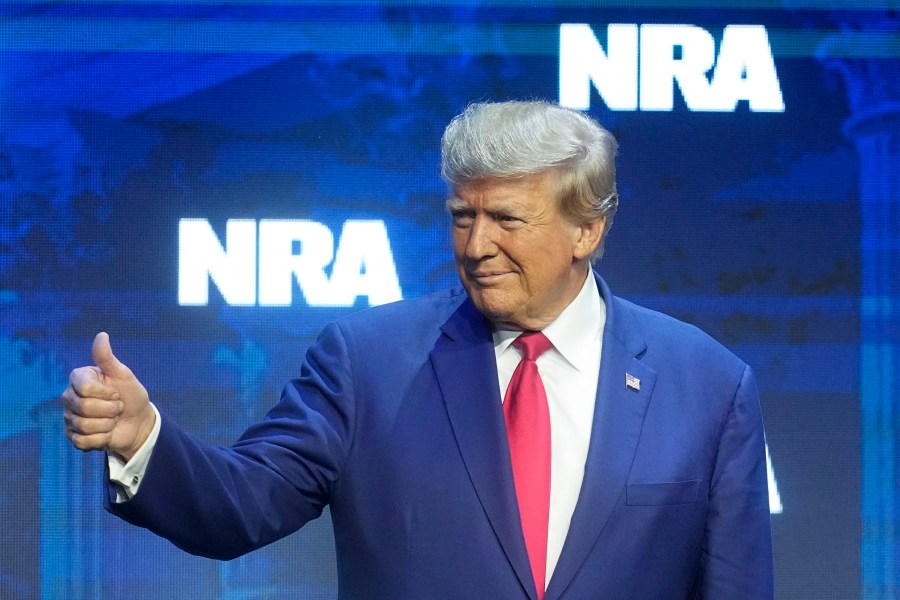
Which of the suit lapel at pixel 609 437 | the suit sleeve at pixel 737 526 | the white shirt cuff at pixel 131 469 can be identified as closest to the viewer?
the white shirt cuff at pixel 131 469

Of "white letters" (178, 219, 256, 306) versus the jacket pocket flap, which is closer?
the jacket pocket flap

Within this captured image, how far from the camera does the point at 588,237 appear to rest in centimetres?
179

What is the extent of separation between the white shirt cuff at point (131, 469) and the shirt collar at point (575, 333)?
56cm

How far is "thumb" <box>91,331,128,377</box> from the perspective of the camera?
4.34ft

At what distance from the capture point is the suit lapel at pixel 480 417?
5.24 feet

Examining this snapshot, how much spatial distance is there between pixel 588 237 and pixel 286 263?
4.58 ft

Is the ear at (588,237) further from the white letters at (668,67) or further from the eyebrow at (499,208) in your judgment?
the white letters at (668,67)

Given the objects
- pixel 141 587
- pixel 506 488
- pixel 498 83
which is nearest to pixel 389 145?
pixel 498 83

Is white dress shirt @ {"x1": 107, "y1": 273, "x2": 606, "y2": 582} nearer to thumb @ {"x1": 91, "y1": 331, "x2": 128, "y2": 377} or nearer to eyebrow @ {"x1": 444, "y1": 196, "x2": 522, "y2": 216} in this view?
eyebrow @ {"x1": 444, "y1": 196, "x2": 522, "y2": 216}

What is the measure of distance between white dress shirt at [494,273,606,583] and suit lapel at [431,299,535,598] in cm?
5

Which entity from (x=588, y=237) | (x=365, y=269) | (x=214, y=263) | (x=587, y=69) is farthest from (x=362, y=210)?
(x=588, y=237)

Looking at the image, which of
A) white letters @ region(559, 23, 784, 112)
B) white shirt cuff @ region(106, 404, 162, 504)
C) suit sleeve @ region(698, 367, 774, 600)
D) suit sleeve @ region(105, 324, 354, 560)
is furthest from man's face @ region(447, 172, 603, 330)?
white letters @ region(559, 23, 784, 112)

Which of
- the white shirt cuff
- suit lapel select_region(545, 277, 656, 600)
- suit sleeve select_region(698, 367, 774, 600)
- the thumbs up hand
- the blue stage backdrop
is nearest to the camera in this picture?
the thumbs up hand

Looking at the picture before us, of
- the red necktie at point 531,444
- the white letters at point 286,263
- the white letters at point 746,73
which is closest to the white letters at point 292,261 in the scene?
the white letters at point 286,263
